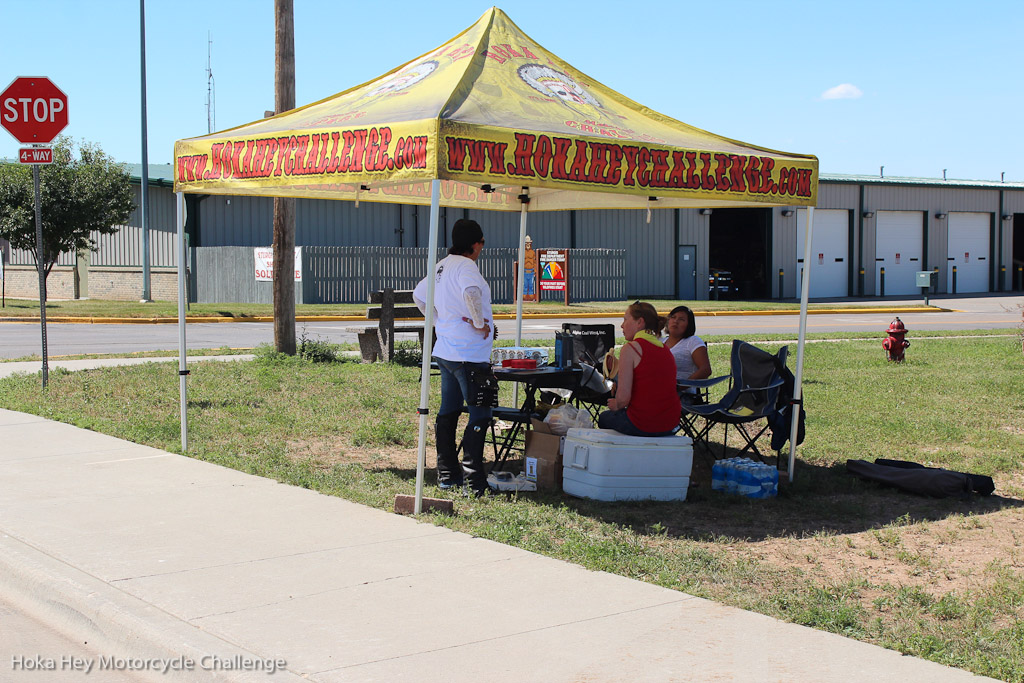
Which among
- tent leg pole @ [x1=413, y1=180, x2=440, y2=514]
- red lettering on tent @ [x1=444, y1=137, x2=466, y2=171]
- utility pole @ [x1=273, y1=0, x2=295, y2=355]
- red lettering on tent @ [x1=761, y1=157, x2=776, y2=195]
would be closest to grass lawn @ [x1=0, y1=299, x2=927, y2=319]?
utility pole @ [x1=273, y1=0, x2=295, y2=355]

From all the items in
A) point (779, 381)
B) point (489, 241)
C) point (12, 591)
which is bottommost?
point (12, 591)

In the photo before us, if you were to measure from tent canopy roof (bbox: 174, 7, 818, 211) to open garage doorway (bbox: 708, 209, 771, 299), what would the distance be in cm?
3487

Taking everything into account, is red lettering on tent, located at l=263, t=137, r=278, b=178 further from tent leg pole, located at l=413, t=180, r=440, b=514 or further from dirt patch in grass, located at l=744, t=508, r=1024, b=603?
dirt patch in grass, located at l=744, t=508, r=1024, b=603

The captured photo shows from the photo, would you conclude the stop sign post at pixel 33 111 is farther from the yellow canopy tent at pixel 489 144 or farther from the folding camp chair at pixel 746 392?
the folding camp chair at pixel 746 392

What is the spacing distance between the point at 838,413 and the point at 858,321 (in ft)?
61.7

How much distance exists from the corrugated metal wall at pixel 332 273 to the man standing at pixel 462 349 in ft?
81.9

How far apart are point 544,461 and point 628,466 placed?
72cm

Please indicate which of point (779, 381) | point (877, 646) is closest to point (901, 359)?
point (779, 381)

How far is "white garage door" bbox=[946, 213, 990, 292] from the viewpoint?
46.2m

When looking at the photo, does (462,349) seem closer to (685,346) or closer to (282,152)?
(282,152)

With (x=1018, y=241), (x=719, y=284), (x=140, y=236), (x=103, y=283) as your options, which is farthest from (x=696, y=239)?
(x=103, y=283)

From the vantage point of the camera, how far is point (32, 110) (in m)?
12.3

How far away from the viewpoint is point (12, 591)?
18.5 ft

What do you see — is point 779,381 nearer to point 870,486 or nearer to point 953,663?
point 870,486
